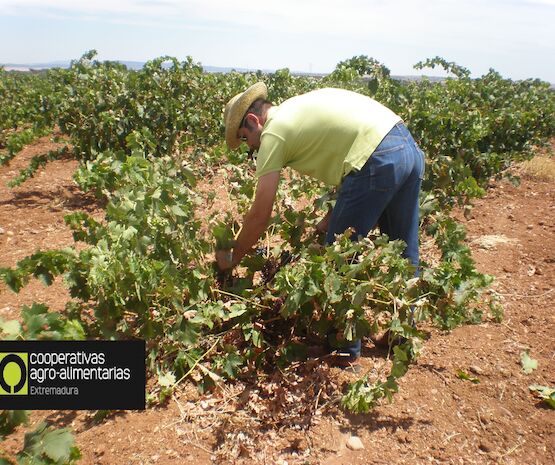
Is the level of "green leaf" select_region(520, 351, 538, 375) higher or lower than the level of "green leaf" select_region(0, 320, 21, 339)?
lower

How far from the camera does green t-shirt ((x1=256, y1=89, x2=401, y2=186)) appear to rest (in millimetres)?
2406

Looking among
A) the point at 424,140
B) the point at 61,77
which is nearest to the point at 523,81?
the point at 424,140

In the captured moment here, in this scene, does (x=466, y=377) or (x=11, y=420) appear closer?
(x=11, y=420)

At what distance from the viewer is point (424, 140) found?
18.7 ft

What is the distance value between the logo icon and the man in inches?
45.3

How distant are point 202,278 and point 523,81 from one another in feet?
31.1

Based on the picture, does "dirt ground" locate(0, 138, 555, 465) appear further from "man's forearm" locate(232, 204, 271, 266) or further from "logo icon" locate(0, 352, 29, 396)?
"man's forearm" locate(232, 204, 271, 266)

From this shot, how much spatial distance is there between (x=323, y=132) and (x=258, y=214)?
518 millimetres

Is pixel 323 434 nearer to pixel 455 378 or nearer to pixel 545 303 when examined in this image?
pixel 455 378

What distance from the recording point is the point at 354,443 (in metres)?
2.29

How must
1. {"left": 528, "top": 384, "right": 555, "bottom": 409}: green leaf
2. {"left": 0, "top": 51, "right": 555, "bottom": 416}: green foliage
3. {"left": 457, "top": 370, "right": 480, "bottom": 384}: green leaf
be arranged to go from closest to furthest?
1. {"left": 0, "top": 51, "right": 555, "bottom": 416}: green foliage
2. {"left": 528, "top": 384, "right": 555, "bottom": 409}: green leaf
3. {"left": 457, "top": 370, "right": 480, "bottom": 384}: green leaf

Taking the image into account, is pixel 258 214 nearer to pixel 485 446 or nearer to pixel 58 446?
pixel 58 446

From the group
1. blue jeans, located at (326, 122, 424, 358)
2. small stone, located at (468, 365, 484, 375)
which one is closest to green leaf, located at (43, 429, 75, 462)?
blue jeans, located at (326, 122, 424, 358)

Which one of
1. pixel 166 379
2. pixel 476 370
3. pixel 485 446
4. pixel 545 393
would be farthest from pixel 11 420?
pixel 545 393
